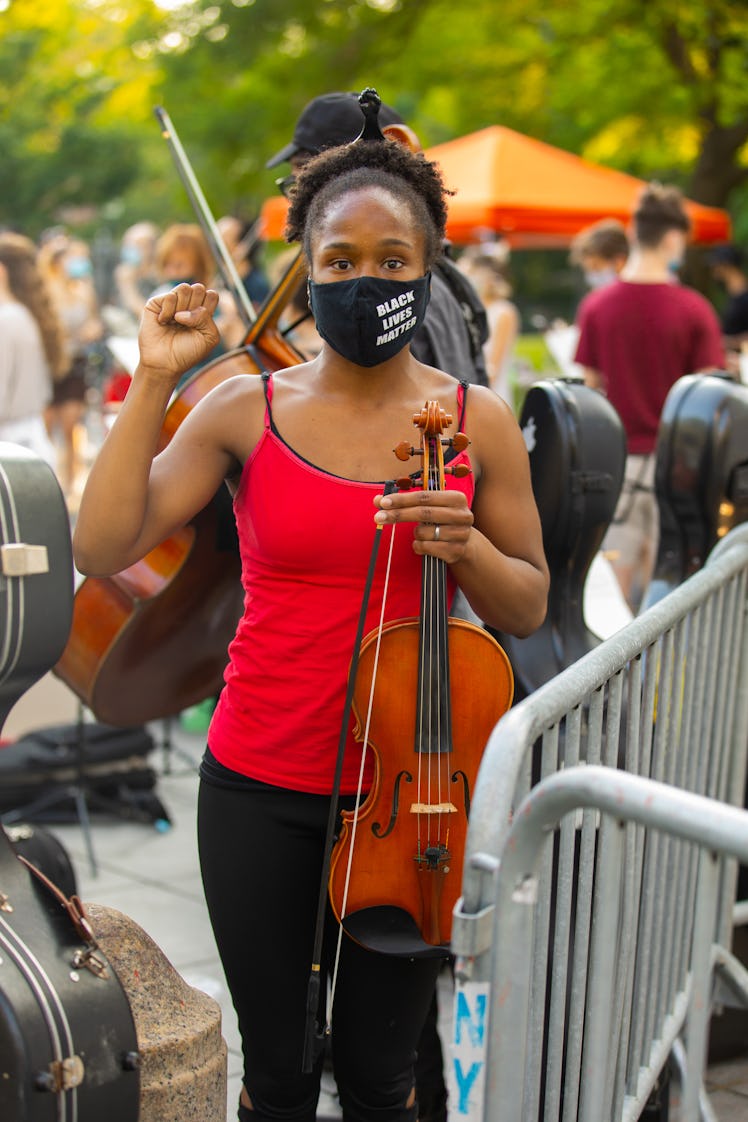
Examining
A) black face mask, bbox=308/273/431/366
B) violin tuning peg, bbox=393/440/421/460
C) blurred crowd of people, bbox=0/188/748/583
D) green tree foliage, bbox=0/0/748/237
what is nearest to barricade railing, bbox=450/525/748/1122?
violin tuning peg, bbox=393/440/421/460

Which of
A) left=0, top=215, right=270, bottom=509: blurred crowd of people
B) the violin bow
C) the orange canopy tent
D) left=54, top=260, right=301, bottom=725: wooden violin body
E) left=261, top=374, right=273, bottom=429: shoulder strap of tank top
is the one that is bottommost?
left=54, top=260, right=301, bottom=725: wooden violin body

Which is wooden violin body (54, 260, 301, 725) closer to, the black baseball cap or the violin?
the black baseball cap

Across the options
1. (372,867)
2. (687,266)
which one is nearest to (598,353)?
(372,867)

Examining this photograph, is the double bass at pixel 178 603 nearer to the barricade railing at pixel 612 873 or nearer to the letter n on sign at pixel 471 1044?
the barricade railing at pixel 612 873

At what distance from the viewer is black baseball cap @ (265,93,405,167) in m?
2.91

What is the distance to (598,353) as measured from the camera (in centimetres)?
589

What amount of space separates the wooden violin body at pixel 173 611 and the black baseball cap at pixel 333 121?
30cm

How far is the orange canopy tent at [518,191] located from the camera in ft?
37.8

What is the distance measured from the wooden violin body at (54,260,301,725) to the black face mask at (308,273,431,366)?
85 cm

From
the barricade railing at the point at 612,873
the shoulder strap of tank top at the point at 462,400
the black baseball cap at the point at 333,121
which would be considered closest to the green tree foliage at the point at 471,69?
Result: the black baseball cap at the point at 333,121

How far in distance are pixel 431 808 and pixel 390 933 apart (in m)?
0.19

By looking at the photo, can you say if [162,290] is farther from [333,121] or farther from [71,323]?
[71,323]

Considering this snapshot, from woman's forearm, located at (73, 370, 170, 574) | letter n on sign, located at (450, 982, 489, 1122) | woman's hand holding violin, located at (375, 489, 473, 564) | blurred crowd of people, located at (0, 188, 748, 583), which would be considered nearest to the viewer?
letter n on sign, located at (450, 982, 489, 1122)

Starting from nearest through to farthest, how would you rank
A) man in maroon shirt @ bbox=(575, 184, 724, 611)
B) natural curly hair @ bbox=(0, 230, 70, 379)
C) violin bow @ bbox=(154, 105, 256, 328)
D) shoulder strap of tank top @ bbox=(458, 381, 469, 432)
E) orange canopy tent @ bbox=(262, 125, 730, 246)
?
shoulder strap of tank top @ bbox=(458, 381, 469, 432)
violin bow @ bbox=(154, 105, 256, 328)
man in maroon shirt @ bbox=(575, 184, 724, 611)
natural curly hair @ bbox=(0, 230, 70, 379)
orange canopy tent @ bbox=(262, 125, 730, 246)
